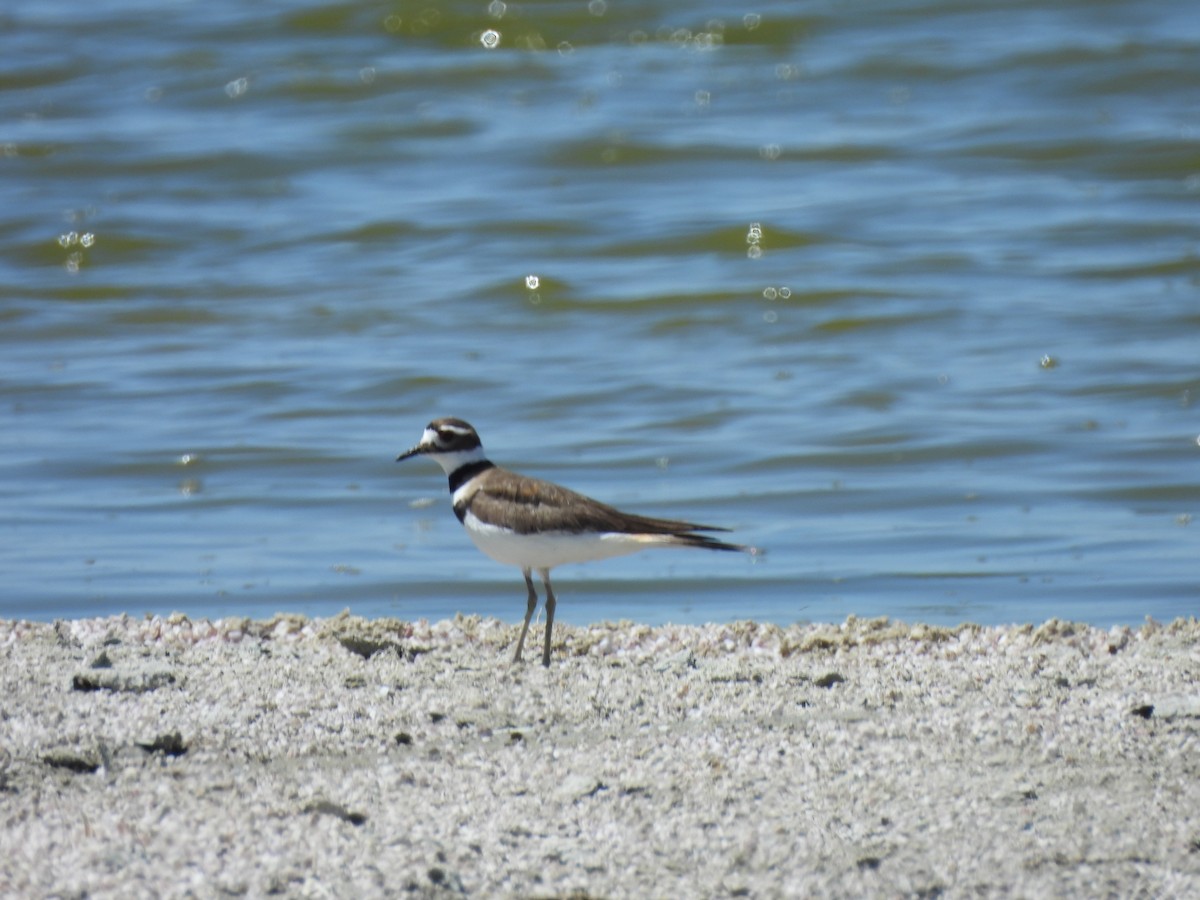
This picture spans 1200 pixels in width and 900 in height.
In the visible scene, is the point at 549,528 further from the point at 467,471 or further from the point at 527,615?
the point at 467,471

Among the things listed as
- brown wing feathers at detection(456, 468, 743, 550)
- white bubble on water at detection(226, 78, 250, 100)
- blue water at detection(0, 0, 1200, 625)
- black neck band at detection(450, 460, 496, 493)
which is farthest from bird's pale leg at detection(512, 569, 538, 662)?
white bubble on water at detection(226, 78, 250, 100)

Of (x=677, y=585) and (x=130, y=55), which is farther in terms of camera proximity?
(x=130, y=55)

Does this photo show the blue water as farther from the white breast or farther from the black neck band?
the white breast

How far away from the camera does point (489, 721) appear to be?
5.06 meters

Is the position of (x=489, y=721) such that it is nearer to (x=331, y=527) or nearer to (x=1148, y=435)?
(x=331, y=527)

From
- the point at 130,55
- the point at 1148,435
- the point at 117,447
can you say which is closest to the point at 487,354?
the point at 117,447

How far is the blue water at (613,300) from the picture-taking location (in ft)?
27.5

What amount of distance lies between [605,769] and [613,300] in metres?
9.36

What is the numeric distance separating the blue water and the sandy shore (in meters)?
1.70

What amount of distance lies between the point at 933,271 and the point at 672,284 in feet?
6.95

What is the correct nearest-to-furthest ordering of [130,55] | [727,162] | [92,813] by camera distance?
[92,813], [727,162], [130,55]

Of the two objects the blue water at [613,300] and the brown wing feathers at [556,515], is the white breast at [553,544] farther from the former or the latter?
the blue water at [613,300]

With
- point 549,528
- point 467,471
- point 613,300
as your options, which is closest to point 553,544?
point 549,528

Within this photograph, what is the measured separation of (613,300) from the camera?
13.7 metres
